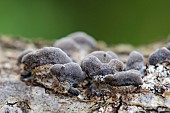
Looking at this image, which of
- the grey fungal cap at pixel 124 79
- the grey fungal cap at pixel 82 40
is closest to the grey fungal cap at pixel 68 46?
the grey fungal cap at pixel 82 40

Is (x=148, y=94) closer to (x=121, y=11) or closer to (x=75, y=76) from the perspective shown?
(x=75, y=76)

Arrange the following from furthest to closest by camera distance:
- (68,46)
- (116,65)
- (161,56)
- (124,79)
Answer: (68,46) < (161,56) < (116,65) < (124,79)

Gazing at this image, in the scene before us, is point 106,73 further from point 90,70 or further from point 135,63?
point 135,63

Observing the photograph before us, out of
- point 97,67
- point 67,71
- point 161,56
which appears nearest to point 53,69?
point 67,71

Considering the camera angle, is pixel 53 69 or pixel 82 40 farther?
pixel 82 40

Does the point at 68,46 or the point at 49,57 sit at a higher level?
the point at 68,46

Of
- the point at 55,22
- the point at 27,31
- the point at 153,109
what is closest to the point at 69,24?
the point at 55,22

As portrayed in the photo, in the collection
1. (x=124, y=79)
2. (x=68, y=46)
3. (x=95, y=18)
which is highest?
(x=95, y=18)
